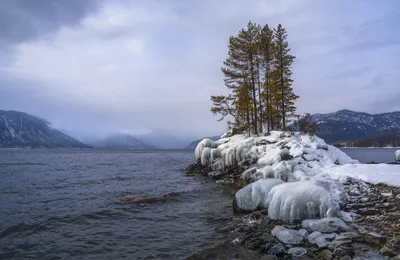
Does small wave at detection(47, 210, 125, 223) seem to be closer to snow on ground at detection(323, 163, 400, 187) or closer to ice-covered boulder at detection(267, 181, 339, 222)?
ice-covered boulder at detection(267, 181, 339, 222)

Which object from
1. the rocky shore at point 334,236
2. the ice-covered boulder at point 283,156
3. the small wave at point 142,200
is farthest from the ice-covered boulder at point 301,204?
the small wave at point 142,200

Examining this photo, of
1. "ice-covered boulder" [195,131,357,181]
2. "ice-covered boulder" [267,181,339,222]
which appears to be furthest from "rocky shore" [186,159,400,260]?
"ice-covered boulder" [195,131,357,181]

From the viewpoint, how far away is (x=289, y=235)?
34.2ft

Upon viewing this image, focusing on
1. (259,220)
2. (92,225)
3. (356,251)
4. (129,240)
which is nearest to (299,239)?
(356,251)

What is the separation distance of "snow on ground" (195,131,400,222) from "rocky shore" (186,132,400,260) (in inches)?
19.1

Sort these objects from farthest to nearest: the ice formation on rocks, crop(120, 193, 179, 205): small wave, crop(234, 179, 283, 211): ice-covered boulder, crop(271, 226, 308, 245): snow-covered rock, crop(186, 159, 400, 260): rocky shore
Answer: crop(120, 193, 179, 205): small wave
crop(234, 179, 283, 211): ice-covered boulder
the ice formation on rocks
crop(271, 226, 308, 245): snow-covered rock
crop(186, 159, 400, 260): rocky shore

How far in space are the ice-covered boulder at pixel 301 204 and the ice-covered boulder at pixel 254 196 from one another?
1.62 meters

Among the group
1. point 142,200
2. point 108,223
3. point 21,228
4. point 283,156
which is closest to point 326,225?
point 108,223

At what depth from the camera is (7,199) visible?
2033cm

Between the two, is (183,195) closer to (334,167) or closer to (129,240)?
(129,240)

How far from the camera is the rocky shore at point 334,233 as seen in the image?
29.5ft

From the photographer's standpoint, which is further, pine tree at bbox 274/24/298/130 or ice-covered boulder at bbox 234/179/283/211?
pine tree at bbox 274/24/298/130

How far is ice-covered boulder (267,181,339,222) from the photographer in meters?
11.8

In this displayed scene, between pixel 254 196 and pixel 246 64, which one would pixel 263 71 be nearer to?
pixel 246 64
